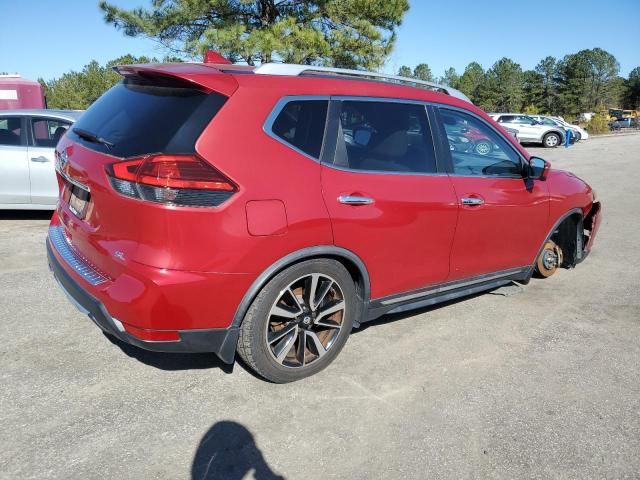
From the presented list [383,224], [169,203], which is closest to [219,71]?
[169,203]

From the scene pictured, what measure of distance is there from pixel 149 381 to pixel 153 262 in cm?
97

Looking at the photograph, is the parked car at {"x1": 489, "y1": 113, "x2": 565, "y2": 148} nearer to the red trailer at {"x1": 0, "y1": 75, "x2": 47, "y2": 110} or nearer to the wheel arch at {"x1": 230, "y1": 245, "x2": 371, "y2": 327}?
the red trailer at {"x1": 0, "y1": 75, "x2": 47, "y2": 110}

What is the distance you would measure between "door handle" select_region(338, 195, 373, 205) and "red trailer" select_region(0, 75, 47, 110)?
52.2ft

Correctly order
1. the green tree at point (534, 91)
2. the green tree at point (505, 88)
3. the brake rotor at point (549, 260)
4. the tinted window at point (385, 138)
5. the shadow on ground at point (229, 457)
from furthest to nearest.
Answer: the green tree at point (534, 91) < the green tree at point (505, 88) < the brake rotor at point (549, 260) < the tinted window at point (385, 138) < the shadow on ground at point (229, 457)

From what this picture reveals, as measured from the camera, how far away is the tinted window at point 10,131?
667cm

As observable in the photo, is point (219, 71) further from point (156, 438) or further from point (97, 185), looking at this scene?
point (156, 438)

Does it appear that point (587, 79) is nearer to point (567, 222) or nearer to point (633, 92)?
point (633, 92)

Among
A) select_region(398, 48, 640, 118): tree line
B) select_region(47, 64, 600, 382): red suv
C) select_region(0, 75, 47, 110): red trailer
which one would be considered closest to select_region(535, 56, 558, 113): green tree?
select_region(398, 48, 640, 118): tree line

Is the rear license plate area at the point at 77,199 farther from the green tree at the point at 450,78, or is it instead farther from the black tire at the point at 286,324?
the green tree at the point at 450,78

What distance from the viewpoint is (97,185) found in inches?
108

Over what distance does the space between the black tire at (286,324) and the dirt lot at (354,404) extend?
0.11 metres

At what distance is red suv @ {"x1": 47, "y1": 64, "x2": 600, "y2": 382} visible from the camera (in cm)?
256

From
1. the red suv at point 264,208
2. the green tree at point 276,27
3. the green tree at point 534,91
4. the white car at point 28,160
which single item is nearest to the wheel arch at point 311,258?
the red suv at point 264,208

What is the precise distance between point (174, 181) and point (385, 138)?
1492 mm
